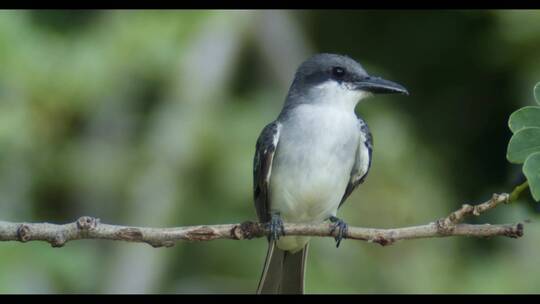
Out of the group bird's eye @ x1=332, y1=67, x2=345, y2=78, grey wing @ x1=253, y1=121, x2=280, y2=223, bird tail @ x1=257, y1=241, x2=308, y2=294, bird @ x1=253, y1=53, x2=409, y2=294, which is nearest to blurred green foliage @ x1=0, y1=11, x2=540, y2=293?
bird tail @ x1=257, y1=241, x2=308, y2=294

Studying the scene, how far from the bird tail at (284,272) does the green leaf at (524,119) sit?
2.03 meters

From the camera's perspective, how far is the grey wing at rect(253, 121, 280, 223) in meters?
5.35

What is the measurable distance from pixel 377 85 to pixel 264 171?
0.74 m

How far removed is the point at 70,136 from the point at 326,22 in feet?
7.82

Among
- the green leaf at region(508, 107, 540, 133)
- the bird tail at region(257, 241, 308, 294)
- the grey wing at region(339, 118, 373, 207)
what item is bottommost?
the bird tail at region(257, 241, 308, 294)

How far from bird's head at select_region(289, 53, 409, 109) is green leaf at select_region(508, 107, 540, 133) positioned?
1795mm

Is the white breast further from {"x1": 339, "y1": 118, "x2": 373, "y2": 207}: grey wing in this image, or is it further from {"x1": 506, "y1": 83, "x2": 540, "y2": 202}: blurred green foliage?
{"x1": 506, "y1": 83, "x2": 540, "y2": 202}: blurred green foliage

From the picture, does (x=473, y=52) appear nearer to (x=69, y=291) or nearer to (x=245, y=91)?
(x=245, y=91)

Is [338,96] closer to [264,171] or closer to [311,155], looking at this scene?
[311,155]

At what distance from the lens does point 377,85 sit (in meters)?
5.21

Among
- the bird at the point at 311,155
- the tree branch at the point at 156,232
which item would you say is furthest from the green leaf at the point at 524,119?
the bird at the point at 311,155

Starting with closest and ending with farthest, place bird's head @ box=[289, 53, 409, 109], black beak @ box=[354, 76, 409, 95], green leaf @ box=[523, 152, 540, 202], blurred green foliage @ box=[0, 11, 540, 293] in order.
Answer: green leaf @ box=[523, 152, 540, 202] < black beak @ box=[354, 76, 409, 95] < bird's head @ box=[289, 53, 409, 109] < blurred green foliage @ box=[0, 11, 540, 293]

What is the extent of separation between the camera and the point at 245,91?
27.5 ft

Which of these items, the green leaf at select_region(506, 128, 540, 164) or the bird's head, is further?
the bird's head
